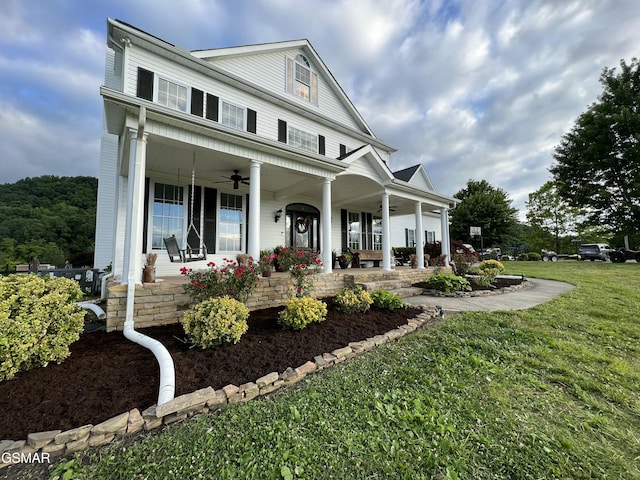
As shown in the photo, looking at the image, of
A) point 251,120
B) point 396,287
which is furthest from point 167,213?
point 396,287

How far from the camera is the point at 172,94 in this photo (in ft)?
21.1

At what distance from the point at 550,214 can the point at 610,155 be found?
9226 mm

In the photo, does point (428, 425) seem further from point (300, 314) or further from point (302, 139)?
point (302, 139)

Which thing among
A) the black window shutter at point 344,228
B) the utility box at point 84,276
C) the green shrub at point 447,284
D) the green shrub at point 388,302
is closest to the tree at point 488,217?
the black window shutter at point 344,228

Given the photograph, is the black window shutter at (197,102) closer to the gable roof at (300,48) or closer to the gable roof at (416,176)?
the gable roof at (300,48)

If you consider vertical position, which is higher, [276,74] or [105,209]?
[276,74]

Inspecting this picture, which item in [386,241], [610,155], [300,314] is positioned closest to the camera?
[300,314]

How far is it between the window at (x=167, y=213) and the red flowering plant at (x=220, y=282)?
3132 mm

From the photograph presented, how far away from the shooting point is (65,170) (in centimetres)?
2778

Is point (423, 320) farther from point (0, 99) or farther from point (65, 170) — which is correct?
point (65, 170)

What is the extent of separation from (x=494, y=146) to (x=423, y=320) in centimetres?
1974

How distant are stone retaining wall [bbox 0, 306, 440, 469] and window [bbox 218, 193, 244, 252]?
5557 mm

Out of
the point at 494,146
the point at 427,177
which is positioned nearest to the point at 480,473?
the point at 427,177

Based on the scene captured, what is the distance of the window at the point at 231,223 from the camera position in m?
7.60
